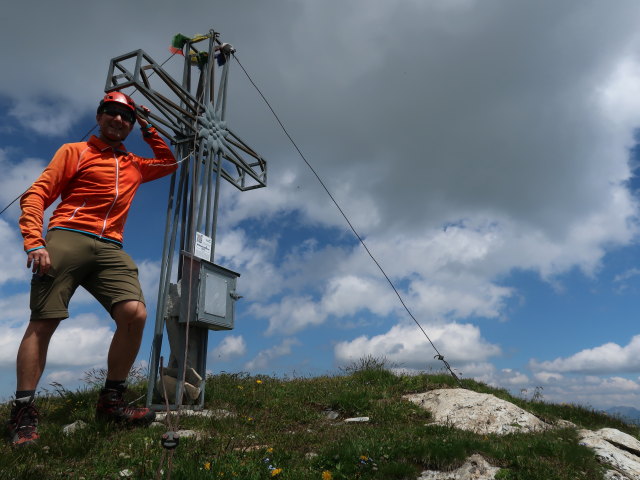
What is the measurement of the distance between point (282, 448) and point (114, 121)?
12.9ft

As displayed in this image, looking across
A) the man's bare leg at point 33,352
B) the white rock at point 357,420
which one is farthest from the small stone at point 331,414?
the man's bare leg at point 33,352

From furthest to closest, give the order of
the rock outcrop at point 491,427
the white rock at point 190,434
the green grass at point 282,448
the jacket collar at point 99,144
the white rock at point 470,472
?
the jacket collar at point 99,144, the white rock at point 190,434, the rock outcrop at point 491,427, the white rock at point 470,472, the green grass at point 282,448

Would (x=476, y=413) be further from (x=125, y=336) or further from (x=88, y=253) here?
(x=88, y=253)

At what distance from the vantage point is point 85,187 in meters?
5.19

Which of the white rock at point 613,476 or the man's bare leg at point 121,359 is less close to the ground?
the man's bare leg at point 121,359

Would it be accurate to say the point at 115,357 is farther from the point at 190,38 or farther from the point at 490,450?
the point at 190,38

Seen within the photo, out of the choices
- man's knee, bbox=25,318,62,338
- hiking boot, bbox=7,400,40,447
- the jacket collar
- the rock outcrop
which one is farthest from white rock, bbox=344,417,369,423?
the jacket collar

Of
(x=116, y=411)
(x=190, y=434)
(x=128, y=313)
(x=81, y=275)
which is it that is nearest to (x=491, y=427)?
(x=190, y=434)

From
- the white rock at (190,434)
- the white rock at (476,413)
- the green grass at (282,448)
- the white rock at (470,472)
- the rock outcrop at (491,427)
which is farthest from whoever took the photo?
the white rock at (476,413)

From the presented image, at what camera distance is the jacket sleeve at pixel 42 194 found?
4.59m

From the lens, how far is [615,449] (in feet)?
18.4

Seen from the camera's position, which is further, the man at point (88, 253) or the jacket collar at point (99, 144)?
the jacket collar at point (99, 144)

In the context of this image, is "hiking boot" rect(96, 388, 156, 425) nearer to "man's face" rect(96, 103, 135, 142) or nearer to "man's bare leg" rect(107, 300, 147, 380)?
"man's bare leg" rect(107, 300, 147, 380)

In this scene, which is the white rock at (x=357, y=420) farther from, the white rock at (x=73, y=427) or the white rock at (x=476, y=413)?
the white rock at (x=73, y=427)
